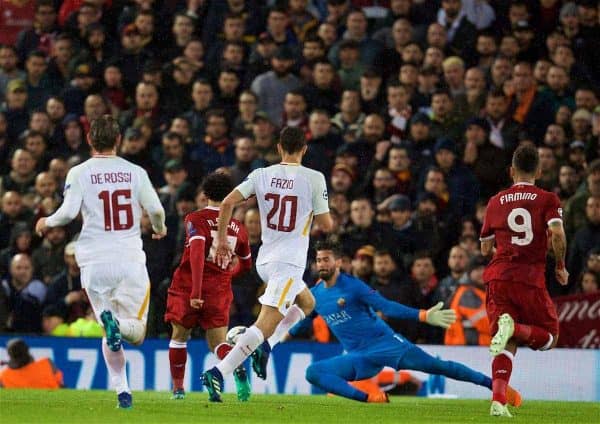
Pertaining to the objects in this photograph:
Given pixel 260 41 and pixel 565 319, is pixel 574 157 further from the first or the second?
pixel 260 41

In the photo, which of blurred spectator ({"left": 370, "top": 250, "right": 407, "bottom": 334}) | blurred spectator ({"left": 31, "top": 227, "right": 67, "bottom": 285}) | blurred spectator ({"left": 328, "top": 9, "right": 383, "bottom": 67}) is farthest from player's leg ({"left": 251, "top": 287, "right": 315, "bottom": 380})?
blurred spectator ({"left": 328, "top": 9, "right": 383, "bottom": 67})

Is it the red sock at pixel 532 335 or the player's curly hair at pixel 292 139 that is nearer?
the red sock at pixel 532 335

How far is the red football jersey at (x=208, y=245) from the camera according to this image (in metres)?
13.2

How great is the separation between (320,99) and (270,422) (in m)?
9.53

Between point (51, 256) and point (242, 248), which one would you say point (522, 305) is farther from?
point (51, 256)

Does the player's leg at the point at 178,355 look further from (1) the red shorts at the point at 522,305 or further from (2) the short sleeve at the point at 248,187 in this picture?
(1) the red shorts at the point at 522,305

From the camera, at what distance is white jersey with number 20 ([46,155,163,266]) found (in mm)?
11656

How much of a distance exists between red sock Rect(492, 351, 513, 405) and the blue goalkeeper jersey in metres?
2.60

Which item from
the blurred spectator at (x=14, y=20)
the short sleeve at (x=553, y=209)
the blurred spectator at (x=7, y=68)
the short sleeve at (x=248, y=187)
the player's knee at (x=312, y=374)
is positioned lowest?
the player's knee at (x=312, y=374)

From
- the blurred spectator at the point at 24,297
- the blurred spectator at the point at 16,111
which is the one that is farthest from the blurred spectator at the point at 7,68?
the blurred spectator at the point at 24,297

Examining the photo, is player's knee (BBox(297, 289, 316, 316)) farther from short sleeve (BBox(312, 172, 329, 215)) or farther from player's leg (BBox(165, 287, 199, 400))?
player's leg (BBox(165, 287, 199, 400))

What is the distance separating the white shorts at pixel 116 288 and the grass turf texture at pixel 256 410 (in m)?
0.78

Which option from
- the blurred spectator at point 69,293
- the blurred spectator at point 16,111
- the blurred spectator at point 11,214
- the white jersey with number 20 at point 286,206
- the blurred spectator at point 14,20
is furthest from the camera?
the blurred spectator at point 14,20

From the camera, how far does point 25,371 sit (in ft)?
56.0
